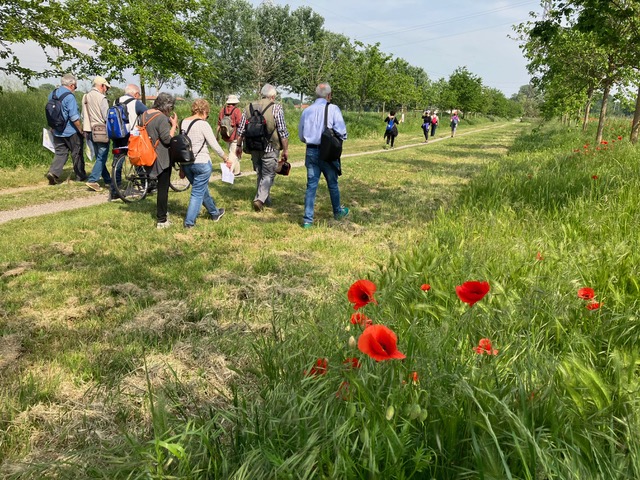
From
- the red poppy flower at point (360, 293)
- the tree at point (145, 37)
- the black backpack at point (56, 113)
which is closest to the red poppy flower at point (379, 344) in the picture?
the red poppy flower at point (360, 293)

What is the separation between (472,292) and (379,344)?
525 millimetres

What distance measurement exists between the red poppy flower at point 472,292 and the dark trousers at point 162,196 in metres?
5.34

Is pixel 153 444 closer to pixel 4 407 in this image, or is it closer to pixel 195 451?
pixel 195 451

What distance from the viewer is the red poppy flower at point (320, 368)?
163 cm

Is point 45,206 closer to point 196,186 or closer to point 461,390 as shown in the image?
point 196,186

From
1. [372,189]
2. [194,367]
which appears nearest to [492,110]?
[372,189]

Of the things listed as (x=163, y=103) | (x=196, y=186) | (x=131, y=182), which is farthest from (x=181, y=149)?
(x=131, y=182)

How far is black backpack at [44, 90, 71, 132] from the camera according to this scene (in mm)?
8617

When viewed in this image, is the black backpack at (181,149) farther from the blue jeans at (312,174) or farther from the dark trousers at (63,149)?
the dark trousers at (63,149)

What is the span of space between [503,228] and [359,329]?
2984 mm

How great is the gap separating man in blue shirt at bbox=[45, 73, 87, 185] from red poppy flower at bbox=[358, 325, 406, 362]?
9.78 meters

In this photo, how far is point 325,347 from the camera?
6.50 ft

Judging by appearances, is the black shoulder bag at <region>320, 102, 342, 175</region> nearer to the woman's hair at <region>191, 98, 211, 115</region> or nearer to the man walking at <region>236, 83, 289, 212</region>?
the man walking at <region>236, 83, 289, 212</region>

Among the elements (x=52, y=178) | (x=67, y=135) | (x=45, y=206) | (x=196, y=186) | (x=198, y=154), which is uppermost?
(x=67, y=135)
